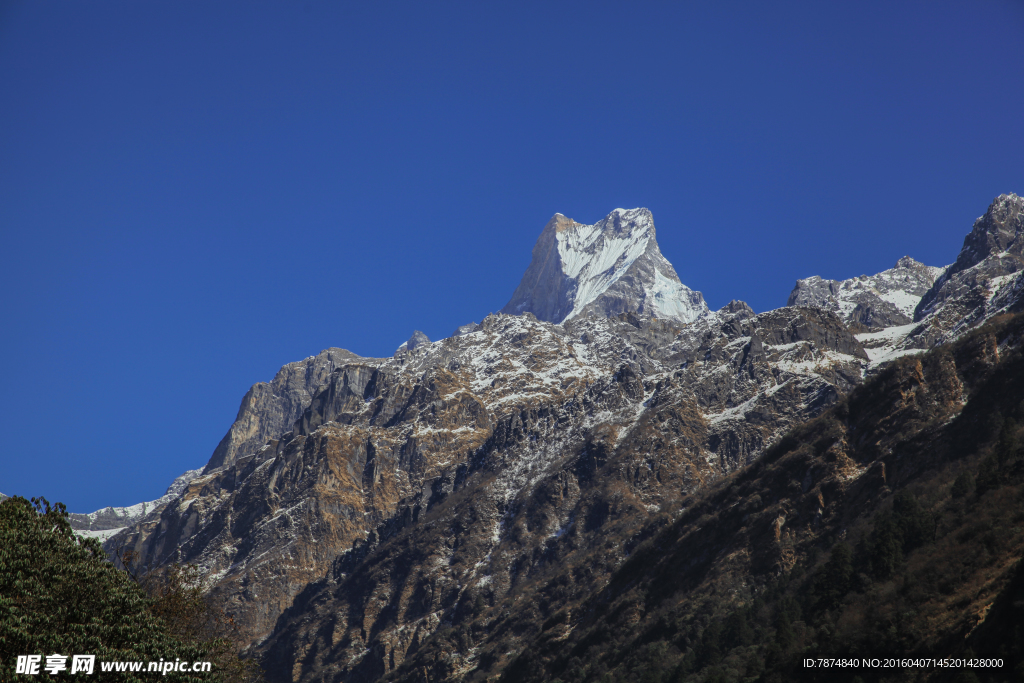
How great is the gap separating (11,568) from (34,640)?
834 cm

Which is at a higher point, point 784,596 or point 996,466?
point 996,466

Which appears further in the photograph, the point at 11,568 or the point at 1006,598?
the point at 1006,598

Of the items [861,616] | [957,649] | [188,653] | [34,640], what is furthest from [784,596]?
[34,640]

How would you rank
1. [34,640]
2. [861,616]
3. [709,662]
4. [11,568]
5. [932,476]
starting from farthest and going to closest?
[932,476] → [709,662] → [861,616] → [11,568] → [34,640]

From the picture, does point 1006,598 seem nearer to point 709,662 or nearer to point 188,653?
point 709,662

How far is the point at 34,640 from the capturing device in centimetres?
6362

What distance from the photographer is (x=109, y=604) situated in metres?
72.1

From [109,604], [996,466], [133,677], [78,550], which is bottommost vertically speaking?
[133,677]

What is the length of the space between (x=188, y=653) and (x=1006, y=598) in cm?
9081

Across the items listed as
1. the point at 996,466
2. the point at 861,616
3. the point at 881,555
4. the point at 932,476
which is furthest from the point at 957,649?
the point at 932,476

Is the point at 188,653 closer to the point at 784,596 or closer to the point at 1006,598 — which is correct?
the point at 1006,598

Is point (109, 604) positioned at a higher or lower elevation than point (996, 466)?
lower

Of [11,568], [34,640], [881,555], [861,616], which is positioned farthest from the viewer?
[881,555]

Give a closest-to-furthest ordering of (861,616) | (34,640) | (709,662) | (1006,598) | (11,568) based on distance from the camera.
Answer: (34,640)
(11,568)
(1006,598)
(861,616)
(709,662)
